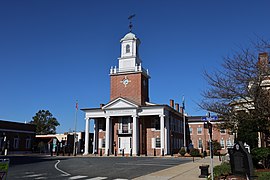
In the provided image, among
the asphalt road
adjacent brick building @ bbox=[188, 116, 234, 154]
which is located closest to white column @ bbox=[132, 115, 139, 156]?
the asphalt road

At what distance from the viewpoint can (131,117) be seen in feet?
156

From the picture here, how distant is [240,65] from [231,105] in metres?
2.28

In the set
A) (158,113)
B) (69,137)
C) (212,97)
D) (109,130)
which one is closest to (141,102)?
(158,113)

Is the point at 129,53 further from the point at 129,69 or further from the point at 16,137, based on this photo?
the point at 16,137

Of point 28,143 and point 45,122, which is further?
point 45,122

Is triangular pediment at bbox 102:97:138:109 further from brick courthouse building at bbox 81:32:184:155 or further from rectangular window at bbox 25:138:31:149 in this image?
rectangular window at bbox 25:138:31:149

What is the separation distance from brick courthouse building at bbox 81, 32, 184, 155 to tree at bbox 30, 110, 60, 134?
48.2 m

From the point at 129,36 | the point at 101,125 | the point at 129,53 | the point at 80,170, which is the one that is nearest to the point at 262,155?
the point at 80,170

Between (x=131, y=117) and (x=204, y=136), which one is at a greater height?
(x=131, y=117)

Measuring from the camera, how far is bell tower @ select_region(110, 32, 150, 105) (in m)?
48.4

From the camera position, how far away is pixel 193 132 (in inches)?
2579

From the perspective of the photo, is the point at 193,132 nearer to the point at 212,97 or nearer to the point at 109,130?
the point at 109,130

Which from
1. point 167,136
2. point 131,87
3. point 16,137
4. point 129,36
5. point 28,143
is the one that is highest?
point 129,36

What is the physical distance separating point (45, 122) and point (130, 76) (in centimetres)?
5482
